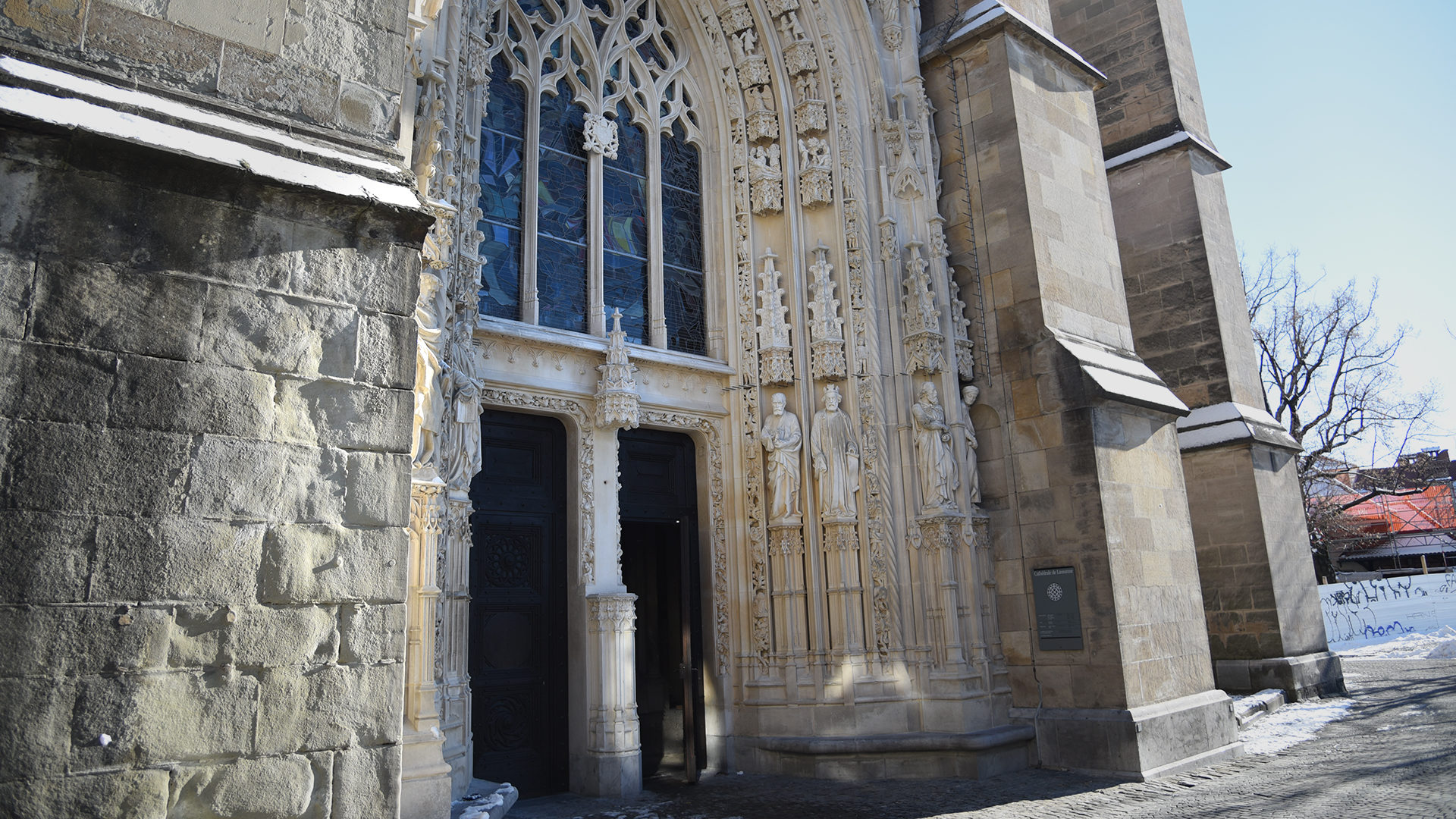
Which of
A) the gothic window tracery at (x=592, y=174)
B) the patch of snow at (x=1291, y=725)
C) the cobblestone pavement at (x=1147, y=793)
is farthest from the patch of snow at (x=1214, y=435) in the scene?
the gothic window tracery at (x=592, y=174)

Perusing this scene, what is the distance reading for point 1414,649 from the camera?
51.1ft

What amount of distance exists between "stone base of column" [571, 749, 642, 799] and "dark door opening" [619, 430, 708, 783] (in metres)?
0.81

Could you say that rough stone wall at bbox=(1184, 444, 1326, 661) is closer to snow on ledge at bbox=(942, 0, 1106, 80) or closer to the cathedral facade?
the cathedral facade

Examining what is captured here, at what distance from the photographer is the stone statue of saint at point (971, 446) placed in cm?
866

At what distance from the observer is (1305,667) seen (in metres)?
10.9

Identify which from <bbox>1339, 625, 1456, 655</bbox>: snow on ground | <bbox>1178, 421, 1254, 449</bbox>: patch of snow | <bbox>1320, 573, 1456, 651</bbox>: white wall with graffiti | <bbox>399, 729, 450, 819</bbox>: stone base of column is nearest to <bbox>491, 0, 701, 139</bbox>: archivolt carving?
<bbox>399, 729, 450, 819</bbox>: stone base of column

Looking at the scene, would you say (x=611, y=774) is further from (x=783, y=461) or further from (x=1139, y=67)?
(x=1139, y=67)

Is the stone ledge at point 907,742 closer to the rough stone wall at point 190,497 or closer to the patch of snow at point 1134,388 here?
the patch of snow at point 1134,388

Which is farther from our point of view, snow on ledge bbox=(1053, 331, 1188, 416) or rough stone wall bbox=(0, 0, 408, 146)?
snow on ledge bbox=(1053, 331, 1188, 416)

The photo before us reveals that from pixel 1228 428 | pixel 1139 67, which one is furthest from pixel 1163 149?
pixel 1228 428

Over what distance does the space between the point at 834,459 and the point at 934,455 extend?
0.94 m

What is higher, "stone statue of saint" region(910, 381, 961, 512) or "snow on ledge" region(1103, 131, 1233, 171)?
"snow on ledge" region(1103, 131, 1233, 171)

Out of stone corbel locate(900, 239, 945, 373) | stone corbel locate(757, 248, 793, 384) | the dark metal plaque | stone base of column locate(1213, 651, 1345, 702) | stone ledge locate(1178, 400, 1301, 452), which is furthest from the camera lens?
stone ledge locate(1178, 400, 1301, 452)

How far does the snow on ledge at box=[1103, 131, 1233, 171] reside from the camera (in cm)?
1263
